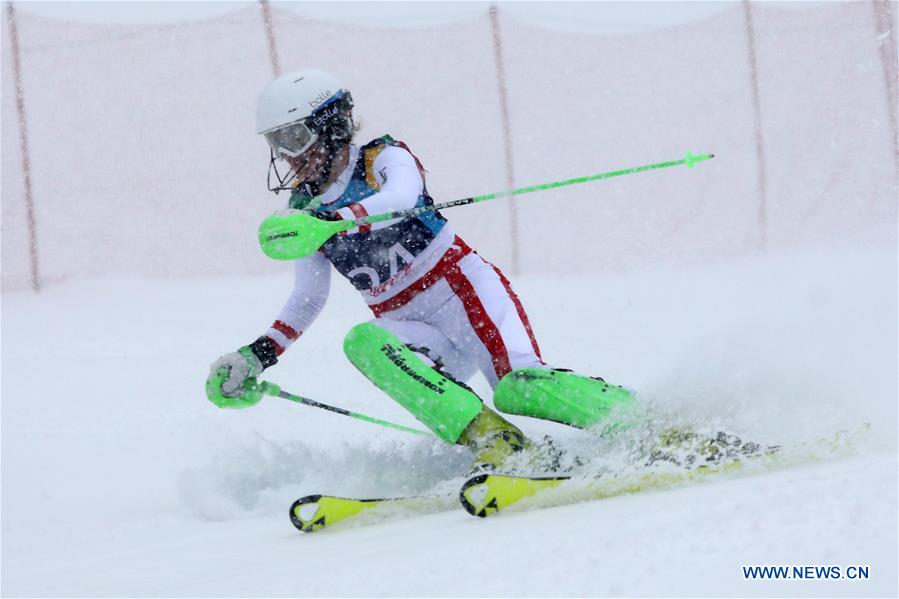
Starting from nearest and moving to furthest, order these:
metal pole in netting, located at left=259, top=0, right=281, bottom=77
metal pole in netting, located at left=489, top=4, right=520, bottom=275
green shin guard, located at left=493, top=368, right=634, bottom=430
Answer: green shin guard, located at left=493, top=368, right=634, bottom=430, metal pole in netting, located at left=259, top=0, right=281, bottom=77, metal pole in netting, located at left=489, top=4, right=520, bottom=275

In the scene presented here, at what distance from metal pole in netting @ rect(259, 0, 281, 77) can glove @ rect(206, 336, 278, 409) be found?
6035mm

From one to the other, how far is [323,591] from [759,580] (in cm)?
88

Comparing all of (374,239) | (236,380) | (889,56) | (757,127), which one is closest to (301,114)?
(374,239)

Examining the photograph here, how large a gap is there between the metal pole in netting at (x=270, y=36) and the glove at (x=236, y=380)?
603 centimetres

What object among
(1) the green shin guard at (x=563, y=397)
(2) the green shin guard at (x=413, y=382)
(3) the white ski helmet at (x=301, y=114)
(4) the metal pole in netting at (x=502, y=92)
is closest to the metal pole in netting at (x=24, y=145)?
(4) the metal pole in netting at (x=502, y=92)

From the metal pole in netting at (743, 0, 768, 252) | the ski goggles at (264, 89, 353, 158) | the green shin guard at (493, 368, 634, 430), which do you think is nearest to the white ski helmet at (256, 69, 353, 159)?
the ski goggles at (264, 89, 353, 158)

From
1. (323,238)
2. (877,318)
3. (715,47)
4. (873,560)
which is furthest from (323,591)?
(715,47)

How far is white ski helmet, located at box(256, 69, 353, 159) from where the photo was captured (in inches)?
152

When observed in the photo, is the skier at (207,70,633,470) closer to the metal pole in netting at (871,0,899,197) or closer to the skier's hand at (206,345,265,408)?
the skier's hand at (206,345,265,408)

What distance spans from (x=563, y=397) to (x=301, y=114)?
1.32 m

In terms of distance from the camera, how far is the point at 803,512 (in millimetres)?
2186

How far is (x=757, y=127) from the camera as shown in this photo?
1108 cm

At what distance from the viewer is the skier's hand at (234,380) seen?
3926mm

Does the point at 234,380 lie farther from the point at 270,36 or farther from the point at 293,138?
the point at 270,36
